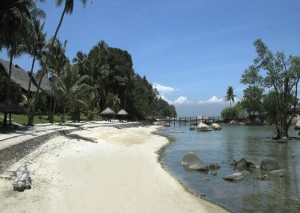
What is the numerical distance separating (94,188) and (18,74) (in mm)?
42711

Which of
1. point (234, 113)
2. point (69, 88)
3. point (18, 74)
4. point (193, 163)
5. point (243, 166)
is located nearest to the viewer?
point (193, 163)

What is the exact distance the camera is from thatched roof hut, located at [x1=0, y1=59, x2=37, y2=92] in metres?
48.5

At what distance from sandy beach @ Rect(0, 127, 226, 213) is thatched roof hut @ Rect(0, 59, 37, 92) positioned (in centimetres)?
3026

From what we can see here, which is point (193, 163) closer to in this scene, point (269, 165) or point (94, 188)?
point (269, 165)

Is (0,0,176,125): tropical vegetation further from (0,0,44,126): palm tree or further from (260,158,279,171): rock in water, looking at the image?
(260,158,279,171): rock in water

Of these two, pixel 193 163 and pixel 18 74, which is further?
pixel 18 74

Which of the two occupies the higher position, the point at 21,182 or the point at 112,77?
the point at 112,77

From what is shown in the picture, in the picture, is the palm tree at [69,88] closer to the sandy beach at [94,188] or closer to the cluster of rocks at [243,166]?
the sandy beach at [94,188]

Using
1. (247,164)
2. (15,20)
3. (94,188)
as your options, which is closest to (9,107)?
(15,20)

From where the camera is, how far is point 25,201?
10461mm

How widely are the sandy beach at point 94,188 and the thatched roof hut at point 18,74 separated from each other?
30261 millimetres

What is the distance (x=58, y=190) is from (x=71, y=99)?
2963 cm

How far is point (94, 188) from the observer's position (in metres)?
13.2

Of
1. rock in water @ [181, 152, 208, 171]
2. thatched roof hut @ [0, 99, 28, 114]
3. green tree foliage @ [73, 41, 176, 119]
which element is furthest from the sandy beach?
green tree foliage @ [73, 41, 176, 119]
